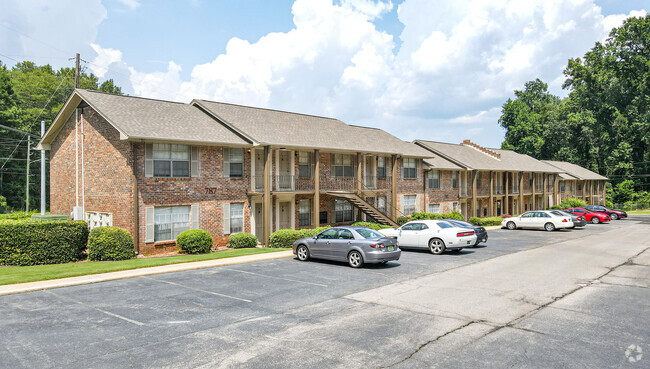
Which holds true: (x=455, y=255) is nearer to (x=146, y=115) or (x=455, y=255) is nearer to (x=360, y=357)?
(x=360, y=357)

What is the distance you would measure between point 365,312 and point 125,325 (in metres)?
5.20

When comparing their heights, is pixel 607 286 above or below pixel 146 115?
below

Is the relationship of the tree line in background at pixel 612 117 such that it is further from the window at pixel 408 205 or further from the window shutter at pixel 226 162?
the window shutter at pixel 226 162

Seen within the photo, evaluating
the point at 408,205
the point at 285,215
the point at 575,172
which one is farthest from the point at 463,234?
the point at 575,172

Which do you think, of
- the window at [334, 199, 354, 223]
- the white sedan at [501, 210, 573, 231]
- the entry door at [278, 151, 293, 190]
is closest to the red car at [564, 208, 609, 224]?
the white sedan at [501, 210, 573, 231]

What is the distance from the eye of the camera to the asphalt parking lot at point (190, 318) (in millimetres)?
7371

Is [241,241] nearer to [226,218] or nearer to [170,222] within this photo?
[226,218]

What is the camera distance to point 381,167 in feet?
110

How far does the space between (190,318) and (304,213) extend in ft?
60.3

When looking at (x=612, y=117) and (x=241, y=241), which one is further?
(x=612, y=117)

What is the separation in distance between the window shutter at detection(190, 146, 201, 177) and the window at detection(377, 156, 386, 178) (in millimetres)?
15013

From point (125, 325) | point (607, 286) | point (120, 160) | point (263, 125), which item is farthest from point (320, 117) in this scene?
point (125, 325)

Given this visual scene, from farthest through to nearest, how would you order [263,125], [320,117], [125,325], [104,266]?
[320,117], [263,125], [104,266], [125,325]

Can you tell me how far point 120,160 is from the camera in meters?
20.7
